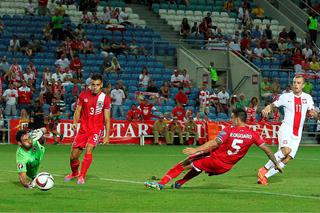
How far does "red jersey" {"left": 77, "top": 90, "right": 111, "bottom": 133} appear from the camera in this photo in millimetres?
17531

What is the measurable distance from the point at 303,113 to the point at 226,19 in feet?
93.8

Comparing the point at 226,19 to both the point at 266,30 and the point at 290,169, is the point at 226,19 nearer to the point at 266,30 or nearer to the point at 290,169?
the point at 266,30

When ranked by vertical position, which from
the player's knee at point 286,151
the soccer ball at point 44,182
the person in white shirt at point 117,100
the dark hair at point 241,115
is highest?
the dark hair at point 241,115

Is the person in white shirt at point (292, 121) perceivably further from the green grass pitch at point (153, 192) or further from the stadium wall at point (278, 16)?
the stadium wall at point (278, 16)

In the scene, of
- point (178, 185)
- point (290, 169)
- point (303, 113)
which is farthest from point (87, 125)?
point (290, 169)

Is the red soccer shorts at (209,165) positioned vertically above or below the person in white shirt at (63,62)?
above

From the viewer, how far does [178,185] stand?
16.0 m

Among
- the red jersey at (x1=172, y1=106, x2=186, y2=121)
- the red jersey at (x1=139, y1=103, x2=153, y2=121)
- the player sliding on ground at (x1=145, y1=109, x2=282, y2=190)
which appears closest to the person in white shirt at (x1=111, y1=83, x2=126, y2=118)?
the red jersey at (x1=139, y1=103, x2=153, y2=121)

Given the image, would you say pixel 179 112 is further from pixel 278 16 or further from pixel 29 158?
pixel 29 158

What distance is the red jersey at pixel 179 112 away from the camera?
36.8 m

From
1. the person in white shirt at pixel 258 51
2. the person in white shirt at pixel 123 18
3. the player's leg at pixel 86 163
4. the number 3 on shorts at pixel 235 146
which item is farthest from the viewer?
the person in white shirt at pixel 258 51

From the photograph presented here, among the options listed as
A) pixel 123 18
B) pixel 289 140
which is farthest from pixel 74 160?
pixel 123 18

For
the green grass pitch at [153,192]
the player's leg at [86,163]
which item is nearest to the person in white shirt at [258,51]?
the green grass pitch at [153,192]

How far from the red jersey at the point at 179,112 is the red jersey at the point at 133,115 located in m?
1.45
